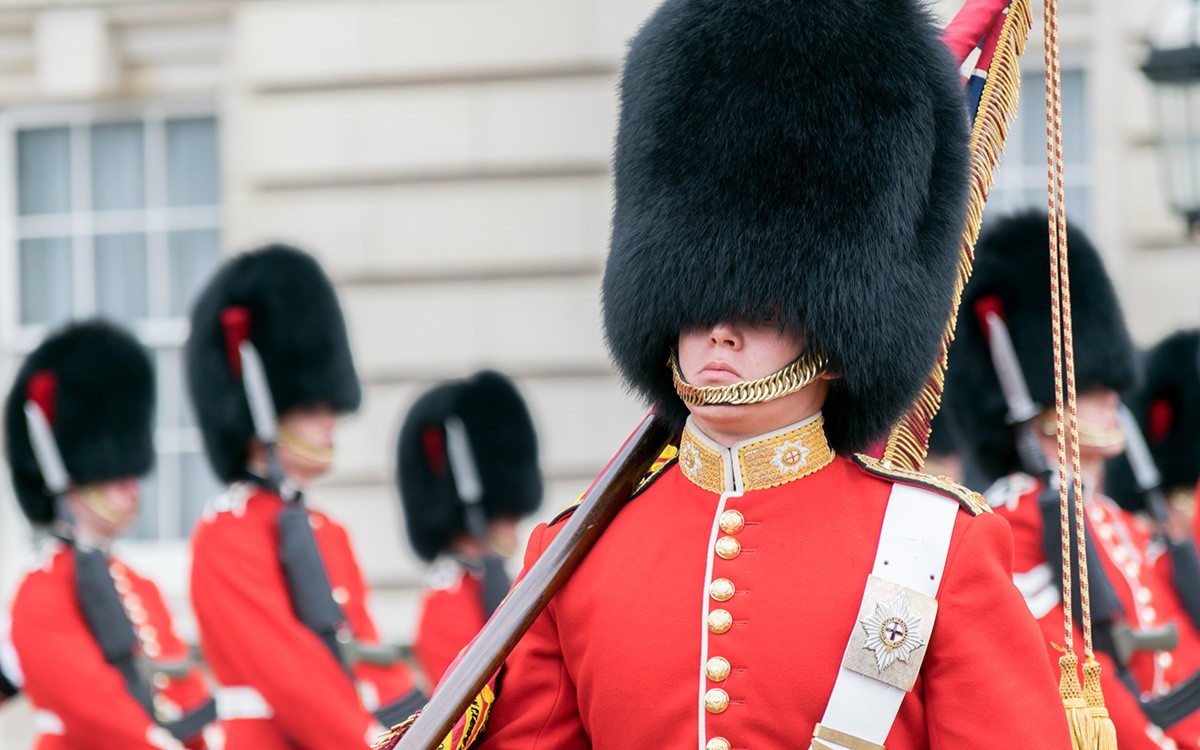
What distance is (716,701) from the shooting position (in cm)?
245

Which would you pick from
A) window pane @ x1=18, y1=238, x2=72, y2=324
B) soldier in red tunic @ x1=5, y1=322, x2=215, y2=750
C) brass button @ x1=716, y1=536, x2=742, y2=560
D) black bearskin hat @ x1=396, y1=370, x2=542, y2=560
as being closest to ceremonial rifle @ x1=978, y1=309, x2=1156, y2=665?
brass button @ x1=716, y1=536, x2=742, y2=560

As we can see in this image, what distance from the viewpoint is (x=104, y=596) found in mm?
5504

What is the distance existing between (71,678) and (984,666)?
3.55 metres

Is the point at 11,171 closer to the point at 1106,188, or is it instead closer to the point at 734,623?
the point at 1106,188

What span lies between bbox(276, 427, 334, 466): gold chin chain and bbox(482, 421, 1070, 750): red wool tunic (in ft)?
10.3

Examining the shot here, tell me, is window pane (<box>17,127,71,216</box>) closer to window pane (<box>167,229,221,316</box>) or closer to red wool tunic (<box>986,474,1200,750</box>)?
window pane (<box>167,229,221,316</box>)

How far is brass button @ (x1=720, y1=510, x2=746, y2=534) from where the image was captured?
254 cm

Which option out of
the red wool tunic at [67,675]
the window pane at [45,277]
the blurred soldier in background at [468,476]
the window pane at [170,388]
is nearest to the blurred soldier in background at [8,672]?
the red wool tunic at [67,675]

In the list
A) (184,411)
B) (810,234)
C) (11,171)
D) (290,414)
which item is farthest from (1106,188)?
(810,234)

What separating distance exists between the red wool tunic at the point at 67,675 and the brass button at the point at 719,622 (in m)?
3.18

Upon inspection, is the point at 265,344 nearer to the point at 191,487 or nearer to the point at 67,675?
the point at 67,675

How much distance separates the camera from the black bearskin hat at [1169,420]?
21.5 ft

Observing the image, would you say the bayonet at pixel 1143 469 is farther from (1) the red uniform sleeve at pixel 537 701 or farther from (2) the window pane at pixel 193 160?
(2) the window pane at pixel 193 160

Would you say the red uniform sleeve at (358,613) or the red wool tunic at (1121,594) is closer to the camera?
the red wool tunic at (1121,594)
